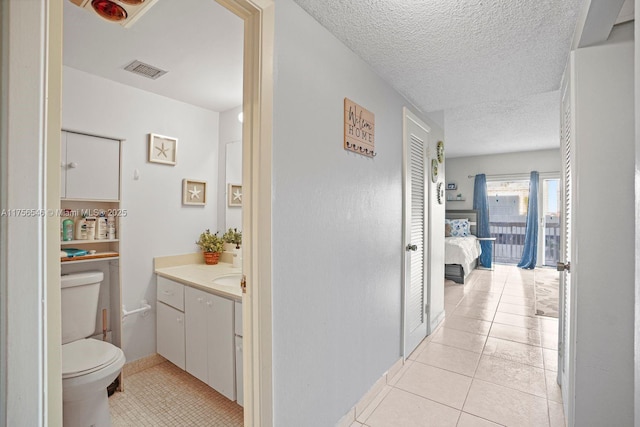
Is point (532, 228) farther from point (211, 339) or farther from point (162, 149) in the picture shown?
point (162, 149)

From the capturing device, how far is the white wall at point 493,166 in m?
6.21

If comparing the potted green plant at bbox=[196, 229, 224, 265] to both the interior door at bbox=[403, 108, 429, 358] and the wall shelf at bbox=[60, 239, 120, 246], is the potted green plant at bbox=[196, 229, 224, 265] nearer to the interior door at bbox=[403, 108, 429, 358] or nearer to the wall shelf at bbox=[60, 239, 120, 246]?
the wall shelf at bbox=[60, 239, 120, 246]

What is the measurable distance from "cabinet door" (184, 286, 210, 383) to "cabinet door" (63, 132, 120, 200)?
0.91 metres

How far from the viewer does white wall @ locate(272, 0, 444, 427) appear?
4.54 feet

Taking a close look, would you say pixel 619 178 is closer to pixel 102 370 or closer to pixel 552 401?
pixel 552 401

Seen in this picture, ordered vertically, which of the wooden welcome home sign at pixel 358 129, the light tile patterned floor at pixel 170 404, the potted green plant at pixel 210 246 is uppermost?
the wooden welcome home sign at pixel 358 129

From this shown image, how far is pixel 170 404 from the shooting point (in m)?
2.08

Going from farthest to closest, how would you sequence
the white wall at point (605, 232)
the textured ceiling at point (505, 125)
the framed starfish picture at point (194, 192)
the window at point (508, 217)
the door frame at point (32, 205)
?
the window at point (508, 217) → the textured ceiling at point (505, 125) → the framed starfish picture at point (194, 192) → the white wall at point (605, 232) → the door frame at point (32, 205)

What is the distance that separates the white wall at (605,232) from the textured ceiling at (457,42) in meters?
0.32

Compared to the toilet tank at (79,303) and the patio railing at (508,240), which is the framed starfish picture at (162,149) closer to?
the toilet tank at (79,303)

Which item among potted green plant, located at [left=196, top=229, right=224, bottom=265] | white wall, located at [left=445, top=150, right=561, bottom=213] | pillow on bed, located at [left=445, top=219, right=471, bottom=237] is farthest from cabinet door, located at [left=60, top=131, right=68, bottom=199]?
white wall, located at [left=445, top=150, right=561, bottom=213]

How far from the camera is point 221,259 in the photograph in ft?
9.74

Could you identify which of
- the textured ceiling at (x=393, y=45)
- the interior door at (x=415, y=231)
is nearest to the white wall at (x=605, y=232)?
the textured ceiling at (x=393, y=45)

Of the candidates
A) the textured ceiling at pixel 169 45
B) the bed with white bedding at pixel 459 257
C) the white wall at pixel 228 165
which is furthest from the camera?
the bed with white bedding at pixel 459 257
